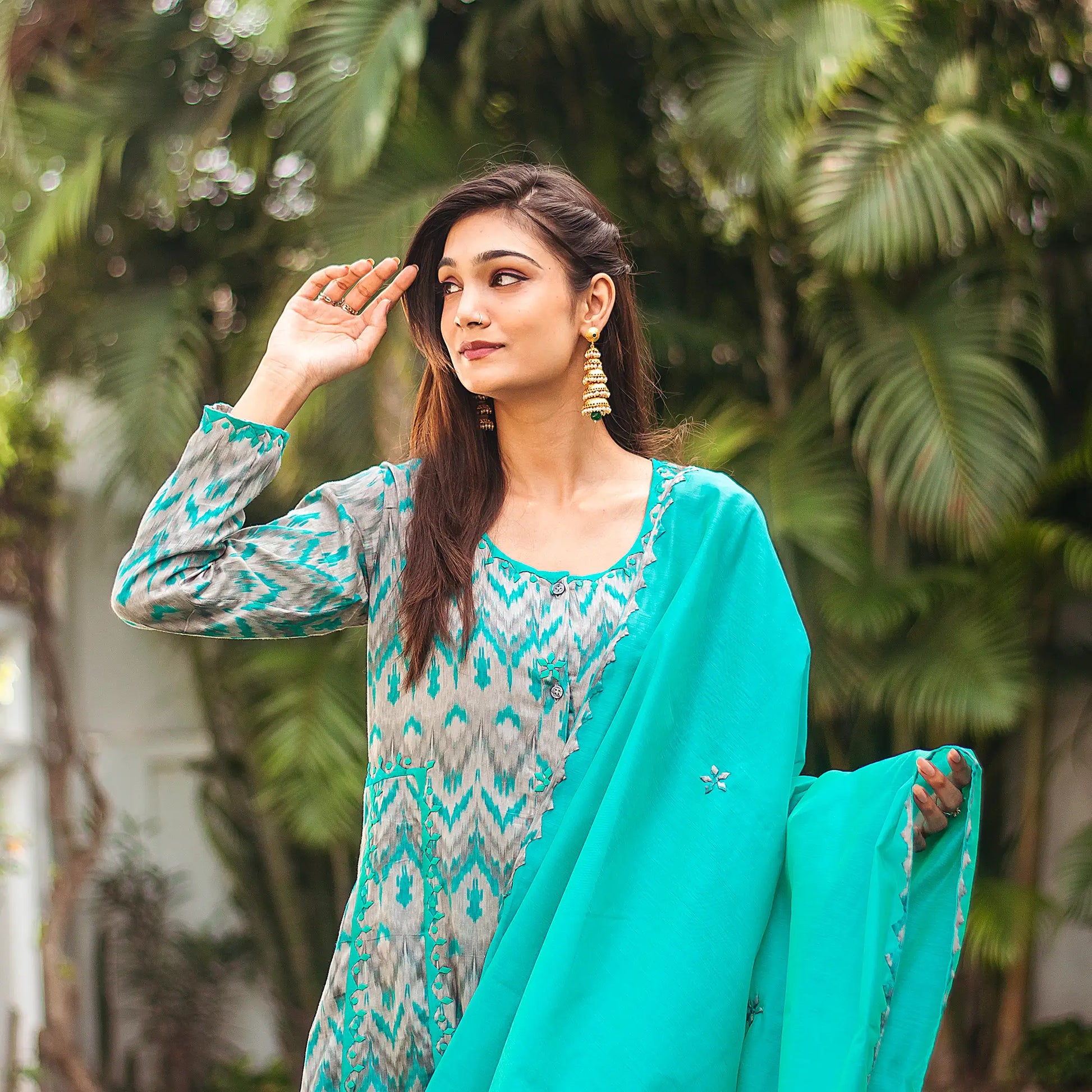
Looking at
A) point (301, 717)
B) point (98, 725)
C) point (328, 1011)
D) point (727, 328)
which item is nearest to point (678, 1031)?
point (328, 1011)

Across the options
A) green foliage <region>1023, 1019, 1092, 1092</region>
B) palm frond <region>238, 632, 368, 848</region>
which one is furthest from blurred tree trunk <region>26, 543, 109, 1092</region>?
green foliage <region>1023, 1019, 1092, 1092</region>

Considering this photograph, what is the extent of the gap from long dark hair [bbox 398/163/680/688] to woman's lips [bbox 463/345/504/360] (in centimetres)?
11

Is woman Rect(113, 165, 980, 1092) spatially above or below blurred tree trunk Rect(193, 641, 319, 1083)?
above

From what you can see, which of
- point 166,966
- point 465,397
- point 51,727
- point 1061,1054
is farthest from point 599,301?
point 166,966

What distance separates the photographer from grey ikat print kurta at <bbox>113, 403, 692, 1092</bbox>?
5.61ft

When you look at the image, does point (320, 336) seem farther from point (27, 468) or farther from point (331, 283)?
point (27, 468)

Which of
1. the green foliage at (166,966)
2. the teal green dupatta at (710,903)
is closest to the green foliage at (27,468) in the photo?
the green foliage at (166,966)

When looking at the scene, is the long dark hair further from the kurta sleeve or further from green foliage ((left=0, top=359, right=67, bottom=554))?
green foliage ((left=0, top=359, right=67, bottom=554))

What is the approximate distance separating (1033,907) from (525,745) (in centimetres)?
342

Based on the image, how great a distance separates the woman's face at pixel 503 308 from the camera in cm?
183

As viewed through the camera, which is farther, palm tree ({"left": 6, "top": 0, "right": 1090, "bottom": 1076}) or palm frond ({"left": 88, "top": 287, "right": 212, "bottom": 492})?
palm frond ({"left": 88, "top": 287, "right": 212, "bottom": 492})

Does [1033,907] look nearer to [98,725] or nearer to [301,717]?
[301,717]

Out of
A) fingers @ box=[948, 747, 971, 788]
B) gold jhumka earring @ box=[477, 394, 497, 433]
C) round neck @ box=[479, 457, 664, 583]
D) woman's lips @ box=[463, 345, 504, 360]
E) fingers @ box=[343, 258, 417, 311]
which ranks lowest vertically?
fingers @ box=[948, 747, 971, 788]

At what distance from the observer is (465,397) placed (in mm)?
1975
